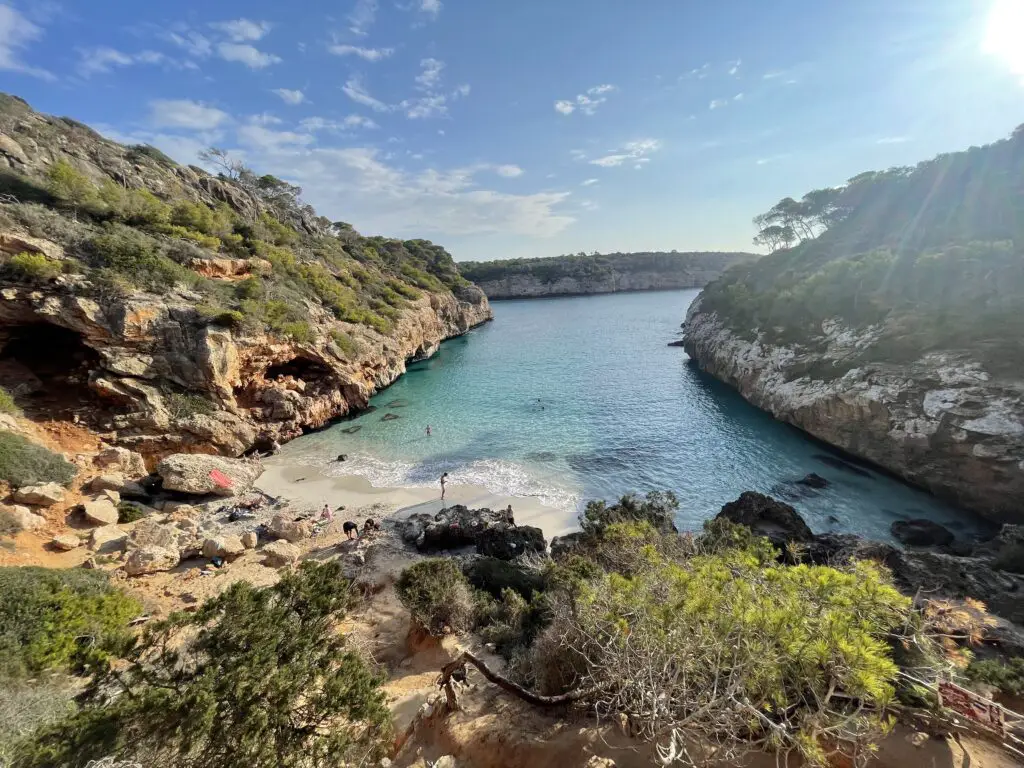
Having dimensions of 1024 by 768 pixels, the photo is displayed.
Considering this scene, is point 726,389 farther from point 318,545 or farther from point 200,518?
point 200,518

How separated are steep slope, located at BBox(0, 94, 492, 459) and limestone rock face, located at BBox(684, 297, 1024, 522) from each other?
26.8m

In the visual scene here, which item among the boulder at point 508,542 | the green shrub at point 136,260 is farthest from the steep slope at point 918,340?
the green shrub at point 136,260

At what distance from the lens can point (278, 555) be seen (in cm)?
1122

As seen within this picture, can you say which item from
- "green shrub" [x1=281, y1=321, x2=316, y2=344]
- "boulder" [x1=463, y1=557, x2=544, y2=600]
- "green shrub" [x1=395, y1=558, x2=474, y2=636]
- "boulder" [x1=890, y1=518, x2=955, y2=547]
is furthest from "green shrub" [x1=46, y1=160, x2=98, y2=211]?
"boulder" [x1=890, y1=518, x2=955, y2=547]

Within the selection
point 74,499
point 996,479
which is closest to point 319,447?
point 74,499

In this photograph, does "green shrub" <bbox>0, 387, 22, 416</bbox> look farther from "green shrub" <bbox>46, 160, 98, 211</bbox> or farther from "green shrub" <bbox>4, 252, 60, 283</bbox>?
"green shrub" <bbox>46, 160, 98, 211</bbox>

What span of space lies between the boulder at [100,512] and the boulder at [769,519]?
18.6 metres

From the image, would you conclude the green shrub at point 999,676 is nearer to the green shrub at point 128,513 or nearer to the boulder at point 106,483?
the green shrub at point 128,513

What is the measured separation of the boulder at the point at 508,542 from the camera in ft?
39.6

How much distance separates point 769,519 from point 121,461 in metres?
22.6

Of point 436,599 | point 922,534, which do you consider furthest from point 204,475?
point 922,534

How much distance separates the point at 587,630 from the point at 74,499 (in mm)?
15618

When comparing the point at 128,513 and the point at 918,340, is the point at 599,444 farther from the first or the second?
the point at 128,513

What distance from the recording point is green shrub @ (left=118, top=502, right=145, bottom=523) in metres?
11.9
